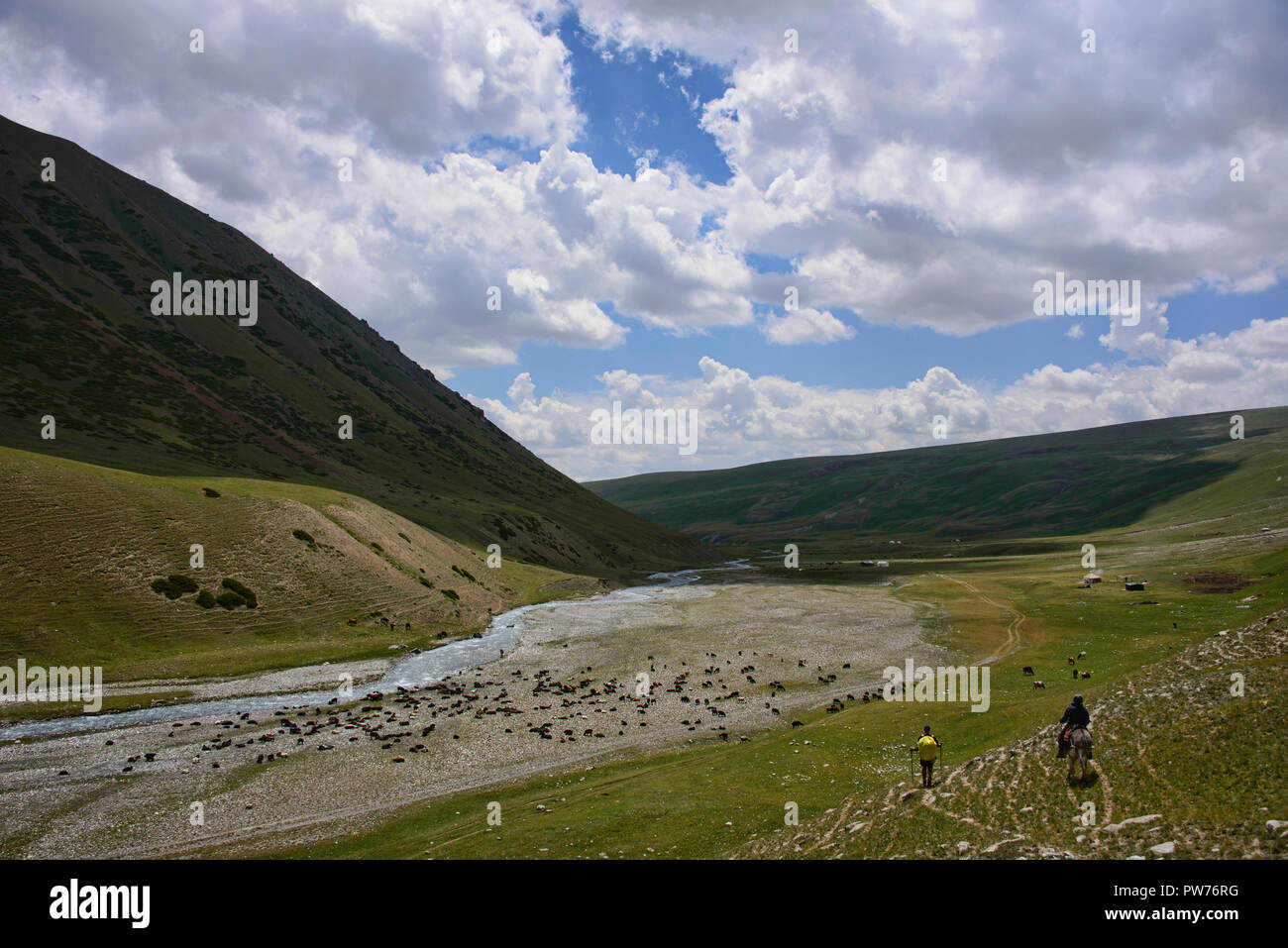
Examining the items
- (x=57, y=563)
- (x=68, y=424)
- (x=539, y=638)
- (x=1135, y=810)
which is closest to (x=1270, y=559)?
(x=539, y=638)

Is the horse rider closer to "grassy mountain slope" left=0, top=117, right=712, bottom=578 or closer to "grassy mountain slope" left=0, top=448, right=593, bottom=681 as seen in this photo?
"grassy mountain slope" left=0, top=448, right=593, bottom=681

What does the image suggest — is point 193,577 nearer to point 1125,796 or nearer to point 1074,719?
point 1074,719

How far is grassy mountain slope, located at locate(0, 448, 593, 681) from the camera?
200 ft

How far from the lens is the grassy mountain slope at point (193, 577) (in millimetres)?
60875

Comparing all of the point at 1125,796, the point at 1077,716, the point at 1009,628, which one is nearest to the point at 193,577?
the point at 1077,716

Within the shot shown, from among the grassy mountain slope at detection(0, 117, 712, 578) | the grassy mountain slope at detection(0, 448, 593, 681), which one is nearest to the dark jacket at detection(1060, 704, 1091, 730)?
the grassy mountain slope at detection(0, 448, 593, 681)

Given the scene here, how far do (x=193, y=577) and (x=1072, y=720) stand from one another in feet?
255

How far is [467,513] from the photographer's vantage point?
15738 centimetres

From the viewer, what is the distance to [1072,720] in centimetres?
2642

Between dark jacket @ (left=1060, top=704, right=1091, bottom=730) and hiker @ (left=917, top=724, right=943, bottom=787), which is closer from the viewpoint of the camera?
dark jacket @ (left=1060, top=704, right=1091, bottom=730)

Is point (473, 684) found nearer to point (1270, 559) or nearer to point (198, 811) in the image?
point (198, 811)

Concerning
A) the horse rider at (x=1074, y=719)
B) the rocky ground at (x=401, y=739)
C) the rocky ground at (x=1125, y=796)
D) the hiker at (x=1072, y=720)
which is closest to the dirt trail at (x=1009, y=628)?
the rocky ground at (x=401, y=739)

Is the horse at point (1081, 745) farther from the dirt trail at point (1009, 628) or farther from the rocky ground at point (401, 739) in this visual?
the dirt trail at point (1009, 628)
